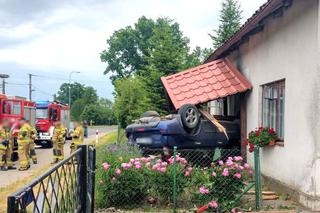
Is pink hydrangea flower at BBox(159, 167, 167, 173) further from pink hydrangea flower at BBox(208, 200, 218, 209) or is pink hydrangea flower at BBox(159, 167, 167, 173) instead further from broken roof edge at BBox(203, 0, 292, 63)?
broken roof edge at BBox(203, 0, 292, 63)

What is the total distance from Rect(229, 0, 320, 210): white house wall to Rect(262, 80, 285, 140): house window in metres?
0.20

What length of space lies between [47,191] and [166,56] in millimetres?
22106

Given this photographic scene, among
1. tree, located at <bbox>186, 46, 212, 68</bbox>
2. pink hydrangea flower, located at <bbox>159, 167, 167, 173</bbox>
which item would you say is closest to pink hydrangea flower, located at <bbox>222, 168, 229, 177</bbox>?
pink hydrangea flower, located at <bbox>159, 167, 167, 173</bbox>

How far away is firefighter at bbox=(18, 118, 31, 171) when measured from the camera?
14594mm

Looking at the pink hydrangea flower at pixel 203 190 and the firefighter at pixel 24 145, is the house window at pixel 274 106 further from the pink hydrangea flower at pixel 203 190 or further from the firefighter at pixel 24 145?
the firefighter at pixel 24 145

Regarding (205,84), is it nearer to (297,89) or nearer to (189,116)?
(189,116)

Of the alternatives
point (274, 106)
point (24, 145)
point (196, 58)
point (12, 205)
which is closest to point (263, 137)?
point (274, 106)

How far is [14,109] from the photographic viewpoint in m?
19.2

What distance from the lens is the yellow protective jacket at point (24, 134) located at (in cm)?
1484

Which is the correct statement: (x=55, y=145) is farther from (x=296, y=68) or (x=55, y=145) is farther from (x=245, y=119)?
(x=296, y=68)

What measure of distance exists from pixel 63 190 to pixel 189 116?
7488 mm

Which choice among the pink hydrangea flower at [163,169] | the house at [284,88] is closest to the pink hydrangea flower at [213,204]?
the pink hydrangea flower at [163,169]

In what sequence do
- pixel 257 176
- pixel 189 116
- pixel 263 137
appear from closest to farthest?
pixel 257 176 → pixel 263 137 → pixel 189 116

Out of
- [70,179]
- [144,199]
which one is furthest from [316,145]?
[70,179]
